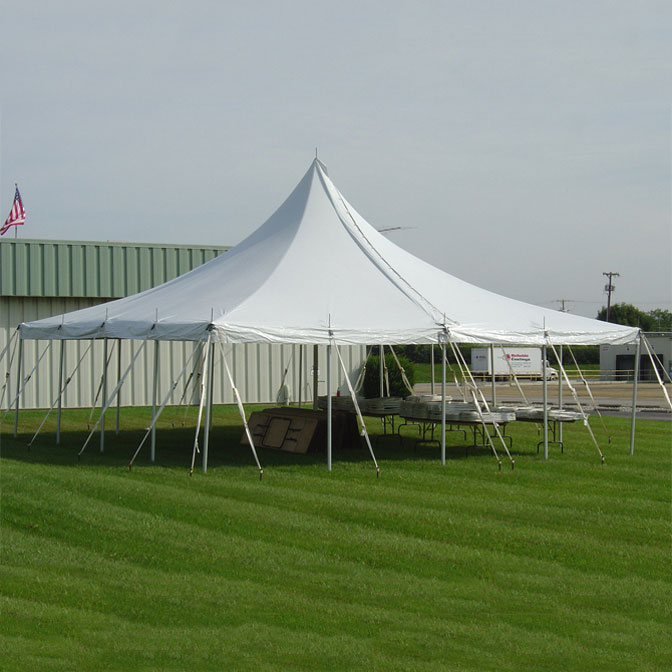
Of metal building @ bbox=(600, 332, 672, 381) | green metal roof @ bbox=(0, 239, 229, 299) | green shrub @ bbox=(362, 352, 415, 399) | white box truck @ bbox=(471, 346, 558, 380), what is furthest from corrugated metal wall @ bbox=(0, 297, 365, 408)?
metal building @ bbox=(600, 332, 672, 381)

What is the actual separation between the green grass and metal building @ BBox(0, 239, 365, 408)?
10388mm

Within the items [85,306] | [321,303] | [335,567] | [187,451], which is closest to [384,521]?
[335,567]

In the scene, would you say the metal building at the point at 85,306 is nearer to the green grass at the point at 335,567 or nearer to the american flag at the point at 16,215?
the american flag at the point at 16,215

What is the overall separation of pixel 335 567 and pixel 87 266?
17.5m

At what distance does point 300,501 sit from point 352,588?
3.38 m

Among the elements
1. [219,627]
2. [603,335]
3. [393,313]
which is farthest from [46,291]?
[219,627]

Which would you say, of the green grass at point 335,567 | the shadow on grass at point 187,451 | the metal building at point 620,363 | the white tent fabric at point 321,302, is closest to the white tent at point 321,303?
the white tent fabric at point 321,302

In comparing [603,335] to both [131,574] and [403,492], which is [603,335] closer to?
[403,492]

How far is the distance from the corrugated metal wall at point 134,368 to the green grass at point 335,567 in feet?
33.2

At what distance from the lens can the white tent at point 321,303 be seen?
13.0 metres

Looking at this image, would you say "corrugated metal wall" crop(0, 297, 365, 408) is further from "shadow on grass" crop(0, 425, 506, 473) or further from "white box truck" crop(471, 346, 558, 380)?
"white box truck" crop(471, 346, 558, 380)

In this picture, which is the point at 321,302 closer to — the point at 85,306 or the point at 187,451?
the point at 187,451

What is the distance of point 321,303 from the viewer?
1370 centimetres

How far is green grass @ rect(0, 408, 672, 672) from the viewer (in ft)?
19.1
